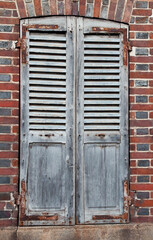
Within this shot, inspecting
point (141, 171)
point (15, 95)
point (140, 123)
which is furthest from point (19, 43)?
point (141, 171)

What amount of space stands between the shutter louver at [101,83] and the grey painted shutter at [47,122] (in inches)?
7.1

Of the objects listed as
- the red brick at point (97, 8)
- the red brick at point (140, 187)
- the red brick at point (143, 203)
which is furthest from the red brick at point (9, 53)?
the red brick at point (143, 203)

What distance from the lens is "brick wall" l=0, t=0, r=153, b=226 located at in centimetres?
325

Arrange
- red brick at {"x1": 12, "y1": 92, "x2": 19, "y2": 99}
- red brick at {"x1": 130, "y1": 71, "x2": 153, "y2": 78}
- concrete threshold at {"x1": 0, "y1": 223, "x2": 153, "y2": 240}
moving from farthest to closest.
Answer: red brick at {"x1": 130, "y1": 71, "x2": 153, "y2": 78} < red brick at {"x1": 12, "y1": 92, "x2": 19, "y2": 99} < concrete threshold at {"x1": 0, "y1": 223, "x2": 153, "y2": 240}

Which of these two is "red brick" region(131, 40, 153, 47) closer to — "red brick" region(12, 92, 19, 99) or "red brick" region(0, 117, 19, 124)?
"red brick" region(12, 92, 19, 99)

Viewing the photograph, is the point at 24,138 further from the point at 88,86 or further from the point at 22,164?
the point at 88,86

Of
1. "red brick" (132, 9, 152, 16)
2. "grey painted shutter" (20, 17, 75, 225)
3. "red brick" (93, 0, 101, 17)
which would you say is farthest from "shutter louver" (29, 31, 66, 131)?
"red brick" (132, 9, 152, 16)

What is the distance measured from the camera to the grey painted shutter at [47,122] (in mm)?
3254

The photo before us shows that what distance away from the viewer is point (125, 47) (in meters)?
3.38

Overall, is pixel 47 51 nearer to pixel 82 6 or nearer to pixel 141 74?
pixel 82 6

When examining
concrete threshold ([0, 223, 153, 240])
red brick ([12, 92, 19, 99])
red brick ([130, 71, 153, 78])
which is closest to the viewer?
concrete threshold ([0, 223, 153, 240])

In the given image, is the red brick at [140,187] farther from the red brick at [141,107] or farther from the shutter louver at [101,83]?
the red brick at [141,107]

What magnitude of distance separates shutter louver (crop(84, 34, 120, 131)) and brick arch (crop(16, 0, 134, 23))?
0.25 m

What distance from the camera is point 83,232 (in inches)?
127
